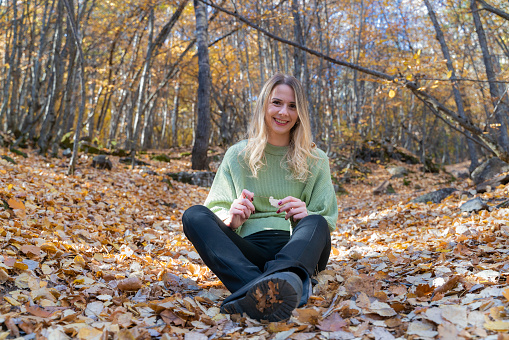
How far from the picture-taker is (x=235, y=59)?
1580cm

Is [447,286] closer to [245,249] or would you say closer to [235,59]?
[245,249]

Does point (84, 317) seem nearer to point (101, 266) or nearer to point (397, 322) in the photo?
point (101, 266)

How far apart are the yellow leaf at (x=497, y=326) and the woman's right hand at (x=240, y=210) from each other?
1216 mm

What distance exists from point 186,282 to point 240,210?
633mm

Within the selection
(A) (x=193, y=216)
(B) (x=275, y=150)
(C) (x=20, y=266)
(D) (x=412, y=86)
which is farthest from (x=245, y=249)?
(D) (x=412, y=86)

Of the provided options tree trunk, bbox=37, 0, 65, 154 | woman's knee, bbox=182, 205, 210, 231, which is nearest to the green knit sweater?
woman's knee, bbox=182, 205, 210, 231

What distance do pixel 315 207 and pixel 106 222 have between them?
249cm

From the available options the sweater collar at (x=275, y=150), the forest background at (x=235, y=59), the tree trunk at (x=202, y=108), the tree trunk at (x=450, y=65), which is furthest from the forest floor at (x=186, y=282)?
the tree trunk at (x=450, y=65)

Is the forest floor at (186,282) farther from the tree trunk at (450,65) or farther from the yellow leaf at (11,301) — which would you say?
the tree trunk at (450,65)

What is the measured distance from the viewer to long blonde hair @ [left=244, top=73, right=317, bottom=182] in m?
2.38

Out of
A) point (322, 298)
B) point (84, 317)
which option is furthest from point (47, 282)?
point (322, 298)

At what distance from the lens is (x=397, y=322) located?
1493 mm

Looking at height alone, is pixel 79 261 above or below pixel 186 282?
above

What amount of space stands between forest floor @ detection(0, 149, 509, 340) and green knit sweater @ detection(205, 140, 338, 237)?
416 millimetres
